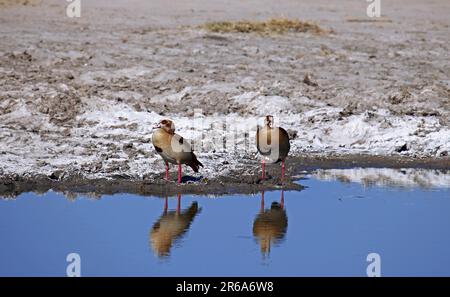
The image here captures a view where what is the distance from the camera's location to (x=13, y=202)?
1094 centimetres

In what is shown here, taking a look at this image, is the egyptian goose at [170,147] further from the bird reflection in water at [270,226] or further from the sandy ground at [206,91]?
the bird reflection in water at [270,226]

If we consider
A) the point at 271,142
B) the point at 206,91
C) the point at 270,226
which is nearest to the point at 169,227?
the point at 270,226

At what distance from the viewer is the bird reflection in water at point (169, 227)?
30.2ft

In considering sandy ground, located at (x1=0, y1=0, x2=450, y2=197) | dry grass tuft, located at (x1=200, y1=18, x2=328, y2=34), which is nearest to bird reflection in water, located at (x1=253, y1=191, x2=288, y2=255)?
sandy ground, located at (x1=0, y1=0, x2=450, y2=197)

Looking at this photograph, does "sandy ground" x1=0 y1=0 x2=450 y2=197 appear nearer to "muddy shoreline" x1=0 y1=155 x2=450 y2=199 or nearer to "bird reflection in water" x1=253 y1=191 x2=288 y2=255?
"muddy shoreline" x1=0 y1=155 x2=450 y2=199

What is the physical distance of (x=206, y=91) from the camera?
16188 mm

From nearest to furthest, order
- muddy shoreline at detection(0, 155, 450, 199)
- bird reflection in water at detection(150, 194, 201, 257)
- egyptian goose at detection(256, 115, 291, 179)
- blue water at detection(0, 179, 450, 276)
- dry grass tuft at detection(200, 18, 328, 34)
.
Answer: blue water at detection(0, 179, 450, 276)
bird reflection in water at detection(150, 194, 201, 257)
muddy shoreline at detection(0, 155, 450, 199)
egyptian goose at detection(256, 115, 291, 179)
dry grass tuft at detection(200, 18, 328, 34)

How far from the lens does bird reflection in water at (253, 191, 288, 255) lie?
946 cm

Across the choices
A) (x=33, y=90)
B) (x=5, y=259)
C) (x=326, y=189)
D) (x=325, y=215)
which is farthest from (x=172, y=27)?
(x=5, y=259)

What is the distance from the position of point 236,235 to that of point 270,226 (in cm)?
56

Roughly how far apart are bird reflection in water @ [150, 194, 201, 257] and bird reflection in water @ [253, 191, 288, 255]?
2.16ft

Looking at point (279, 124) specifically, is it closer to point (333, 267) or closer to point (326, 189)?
point (326, 189)

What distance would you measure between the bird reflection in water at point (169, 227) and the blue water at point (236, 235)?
0.02 m

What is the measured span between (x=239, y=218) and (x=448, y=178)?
3.37 m
